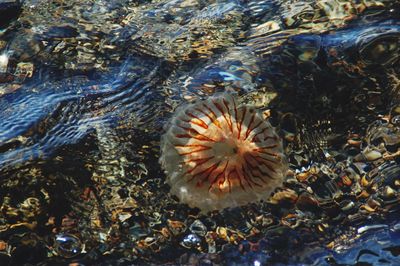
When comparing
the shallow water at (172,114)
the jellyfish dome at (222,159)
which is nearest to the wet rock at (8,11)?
the shallow water at (172,114)

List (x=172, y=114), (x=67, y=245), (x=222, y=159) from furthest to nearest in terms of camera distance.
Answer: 1. (x=172, y=114)
2. (x=222, y=159)
3. (x=67, y=245)

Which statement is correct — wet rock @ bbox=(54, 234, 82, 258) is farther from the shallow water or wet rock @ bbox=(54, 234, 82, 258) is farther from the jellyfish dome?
the jellyfish dome

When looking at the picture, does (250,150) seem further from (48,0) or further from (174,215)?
(48,0)

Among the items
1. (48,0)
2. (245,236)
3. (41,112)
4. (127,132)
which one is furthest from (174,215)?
(48,0)

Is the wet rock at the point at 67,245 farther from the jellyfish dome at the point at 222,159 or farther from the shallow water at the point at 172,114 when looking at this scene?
the jellyfish dome at the point at 222,159

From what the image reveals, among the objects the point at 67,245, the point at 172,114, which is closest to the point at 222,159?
the point at 172,114

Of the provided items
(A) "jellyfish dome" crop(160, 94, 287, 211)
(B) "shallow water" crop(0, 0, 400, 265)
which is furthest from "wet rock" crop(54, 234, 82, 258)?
(A) "jellyfish dome" crop(160, 94, 287, 211)

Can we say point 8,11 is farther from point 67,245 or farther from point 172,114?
point 67,245
